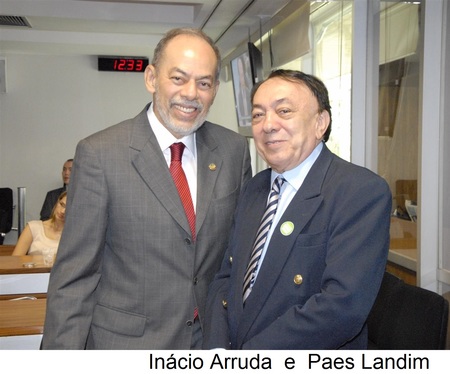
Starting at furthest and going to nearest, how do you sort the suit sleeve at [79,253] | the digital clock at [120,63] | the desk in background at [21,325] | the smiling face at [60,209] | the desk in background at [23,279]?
the digital clock at [120,63]
the smiling face at [60,209]
the desk in background at [23,279]
the desk in background at [21,325]
the suit sleeve at [79,253]

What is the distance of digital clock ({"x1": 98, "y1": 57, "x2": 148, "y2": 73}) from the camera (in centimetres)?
852

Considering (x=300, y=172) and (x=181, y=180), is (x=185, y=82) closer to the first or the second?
(x=181, y=180)

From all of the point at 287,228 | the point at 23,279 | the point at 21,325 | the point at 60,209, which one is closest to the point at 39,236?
the point at 60,209

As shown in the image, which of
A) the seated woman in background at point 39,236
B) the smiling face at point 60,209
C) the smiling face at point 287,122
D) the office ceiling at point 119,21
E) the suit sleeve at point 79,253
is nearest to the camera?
the smiling face at point 287,122

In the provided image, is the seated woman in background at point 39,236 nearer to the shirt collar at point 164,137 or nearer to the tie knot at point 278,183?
the shirt collar at point 164,137

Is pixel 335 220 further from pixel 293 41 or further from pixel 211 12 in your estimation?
pixel 211 12

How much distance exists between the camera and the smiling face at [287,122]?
1.53m

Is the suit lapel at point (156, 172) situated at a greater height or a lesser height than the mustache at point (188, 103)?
lesser

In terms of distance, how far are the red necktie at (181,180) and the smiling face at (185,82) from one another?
0.06 metres

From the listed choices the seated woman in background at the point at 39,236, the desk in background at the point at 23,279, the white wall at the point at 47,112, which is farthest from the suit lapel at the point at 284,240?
the white wall at the point at 47,112

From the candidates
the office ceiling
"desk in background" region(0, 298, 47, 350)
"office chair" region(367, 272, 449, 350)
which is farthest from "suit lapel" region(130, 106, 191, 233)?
the office ceiling

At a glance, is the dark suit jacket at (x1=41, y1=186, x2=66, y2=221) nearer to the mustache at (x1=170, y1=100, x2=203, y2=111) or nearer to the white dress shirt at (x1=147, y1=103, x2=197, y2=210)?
the white dress shirt at (x1=147, y1=103, x2=197, y2=210)

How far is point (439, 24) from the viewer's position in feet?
11.3

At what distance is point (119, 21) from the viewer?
6.45 metres
